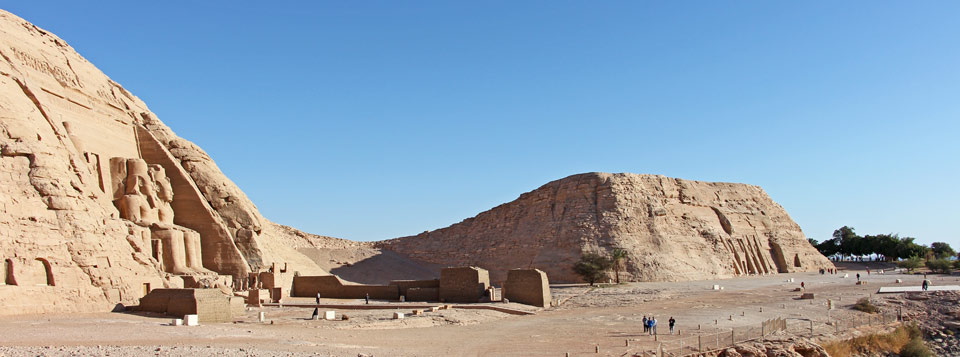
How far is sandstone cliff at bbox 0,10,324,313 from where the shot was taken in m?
17.8

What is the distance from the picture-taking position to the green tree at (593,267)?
37.0 metres

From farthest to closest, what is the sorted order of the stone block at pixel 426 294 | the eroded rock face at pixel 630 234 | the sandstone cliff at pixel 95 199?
the eroded rock face at pixel 630 234, the stone block at pixel 426 294, the sandstone cliff at pixel 95 199

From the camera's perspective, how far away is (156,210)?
26438mm

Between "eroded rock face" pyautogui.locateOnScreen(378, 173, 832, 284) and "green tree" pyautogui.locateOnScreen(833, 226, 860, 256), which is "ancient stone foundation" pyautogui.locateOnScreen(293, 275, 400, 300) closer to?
"eroded rock face" pyautogui.locateOnScreen(378, 173, 832, 284)

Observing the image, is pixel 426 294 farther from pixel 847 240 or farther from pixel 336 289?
pixel 847 240

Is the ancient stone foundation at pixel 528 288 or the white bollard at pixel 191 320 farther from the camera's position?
the ancient stone foundation at pixel 528 288

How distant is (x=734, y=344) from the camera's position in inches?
616

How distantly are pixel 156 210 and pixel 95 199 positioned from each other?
495 cm

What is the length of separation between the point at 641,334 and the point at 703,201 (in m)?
35.4

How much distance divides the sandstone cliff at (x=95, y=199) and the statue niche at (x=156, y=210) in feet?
0.16

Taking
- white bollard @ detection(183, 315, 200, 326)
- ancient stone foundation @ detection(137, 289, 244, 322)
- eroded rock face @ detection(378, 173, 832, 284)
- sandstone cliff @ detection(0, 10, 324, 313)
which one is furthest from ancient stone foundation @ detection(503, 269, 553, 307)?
eroded rock face @ detection(378, 173, 832, 284)

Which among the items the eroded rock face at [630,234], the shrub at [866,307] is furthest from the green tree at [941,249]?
the shrub at [866,307]

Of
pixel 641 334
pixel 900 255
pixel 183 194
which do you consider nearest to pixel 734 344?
pixel 641 334

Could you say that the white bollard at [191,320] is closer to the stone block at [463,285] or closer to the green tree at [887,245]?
the stone block at [463,285]
